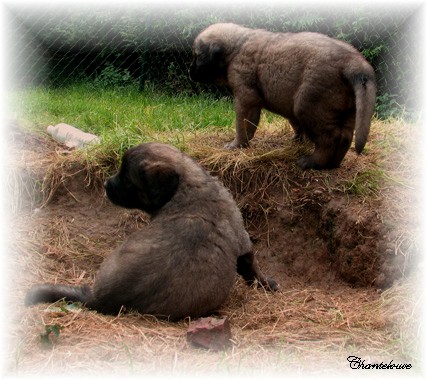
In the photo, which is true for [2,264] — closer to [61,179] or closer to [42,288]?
[42,288]

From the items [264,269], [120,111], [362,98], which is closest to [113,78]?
[120,111]

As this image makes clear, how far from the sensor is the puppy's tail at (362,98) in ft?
20.1

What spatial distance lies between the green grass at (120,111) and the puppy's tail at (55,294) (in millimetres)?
2275

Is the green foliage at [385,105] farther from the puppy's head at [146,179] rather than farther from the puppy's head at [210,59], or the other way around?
the puppy's head at [146,179]

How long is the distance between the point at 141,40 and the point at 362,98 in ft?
24.6

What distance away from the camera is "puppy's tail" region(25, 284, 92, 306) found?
204 inches

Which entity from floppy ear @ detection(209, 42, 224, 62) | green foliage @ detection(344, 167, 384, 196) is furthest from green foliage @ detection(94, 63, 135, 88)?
green foliage @ detection(344, 167, 384, 196)

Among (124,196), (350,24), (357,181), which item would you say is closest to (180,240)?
(124,196)

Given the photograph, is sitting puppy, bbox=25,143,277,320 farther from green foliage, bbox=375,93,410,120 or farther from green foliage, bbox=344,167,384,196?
green foliage, bbox=375,93,410,120

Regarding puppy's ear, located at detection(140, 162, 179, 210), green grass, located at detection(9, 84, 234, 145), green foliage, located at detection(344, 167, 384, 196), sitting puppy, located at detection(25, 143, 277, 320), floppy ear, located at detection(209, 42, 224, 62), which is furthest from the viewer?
green grass, located at detection(9, 84, 234, 145)

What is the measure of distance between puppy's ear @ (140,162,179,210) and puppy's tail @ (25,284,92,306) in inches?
35.4

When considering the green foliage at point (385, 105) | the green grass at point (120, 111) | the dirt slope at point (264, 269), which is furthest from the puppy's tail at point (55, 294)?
the green foliage at point (385, 105)

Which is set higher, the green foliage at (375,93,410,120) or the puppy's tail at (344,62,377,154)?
the puppy's tail at (344,62,377,154)

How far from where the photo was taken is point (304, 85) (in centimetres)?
665
